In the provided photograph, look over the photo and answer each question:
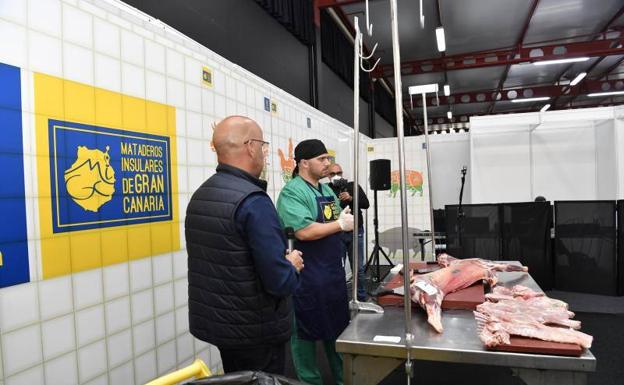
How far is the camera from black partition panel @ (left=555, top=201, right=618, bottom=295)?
4848 mm

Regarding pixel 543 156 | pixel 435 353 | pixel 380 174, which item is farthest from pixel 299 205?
pixel 543 156

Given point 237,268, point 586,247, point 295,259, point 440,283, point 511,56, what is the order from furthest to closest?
1. point 511,56
2. point 586,247
3. point 440,283
4. point 295,259
5. point 237,268

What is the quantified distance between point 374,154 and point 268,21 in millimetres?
3644

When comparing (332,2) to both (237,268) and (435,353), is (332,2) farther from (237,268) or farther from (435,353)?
(435,353)

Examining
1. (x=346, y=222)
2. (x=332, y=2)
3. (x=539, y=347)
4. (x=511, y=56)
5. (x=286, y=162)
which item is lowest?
(x=539, y=347)

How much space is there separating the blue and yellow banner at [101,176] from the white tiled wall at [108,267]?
5 centimetres

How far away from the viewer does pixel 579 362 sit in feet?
4.33

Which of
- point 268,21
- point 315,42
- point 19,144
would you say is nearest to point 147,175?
point 19,144

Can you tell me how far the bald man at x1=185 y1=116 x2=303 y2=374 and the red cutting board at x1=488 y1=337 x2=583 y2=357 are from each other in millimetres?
791

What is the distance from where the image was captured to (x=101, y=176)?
6.36ft

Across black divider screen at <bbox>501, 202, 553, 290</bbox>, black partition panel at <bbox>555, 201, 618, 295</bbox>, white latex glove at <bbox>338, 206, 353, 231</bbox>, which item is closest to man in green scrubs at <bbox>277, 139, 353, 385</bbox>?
white latex glove at <bbox>338, 206, 353, 231</bbox>

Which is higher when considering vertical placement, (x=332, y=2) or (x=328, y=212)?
(x=332, y=2)

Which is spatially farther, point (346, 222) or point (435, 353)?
point (346, 222)

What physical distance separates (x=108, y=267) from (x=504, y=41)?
9.16m
